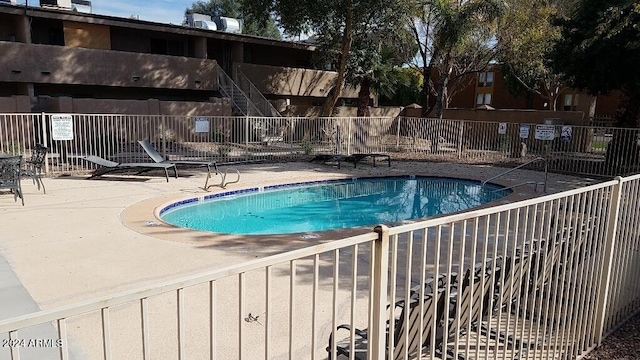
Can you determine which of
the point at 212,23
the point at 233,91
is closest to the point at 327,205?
the point at 233,91

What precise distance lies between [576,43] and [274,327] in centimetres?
1624

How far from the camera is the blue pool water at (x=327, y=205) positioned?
34.0ft

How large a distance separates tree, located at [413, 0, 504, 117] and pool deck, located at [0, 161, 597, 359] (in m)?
11.5

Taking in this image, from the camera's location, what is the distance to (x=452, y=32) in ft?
69.5

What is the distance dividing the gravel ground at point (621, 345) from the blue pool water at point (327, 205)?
620cm

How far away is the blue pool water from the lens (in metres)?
10.4

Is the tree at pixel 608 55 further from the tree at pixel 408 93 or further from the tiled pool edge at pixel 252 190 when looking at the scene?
the tree at pixel 408 93

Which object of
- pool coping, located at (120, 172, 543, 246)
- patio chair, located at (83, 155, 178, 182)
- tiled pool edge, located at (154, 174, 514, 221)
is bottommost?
tiled pool edge, located at (154, 174, 514, 221)

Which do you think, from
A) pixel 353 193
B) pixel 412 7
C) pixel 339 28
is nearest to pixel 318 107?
pixel 339 28

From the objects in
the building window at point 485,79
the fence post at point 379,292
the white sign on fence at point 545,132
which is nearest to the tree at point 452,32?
the white sign on fence at point 545,132

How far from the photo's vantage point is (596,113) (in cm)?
3553

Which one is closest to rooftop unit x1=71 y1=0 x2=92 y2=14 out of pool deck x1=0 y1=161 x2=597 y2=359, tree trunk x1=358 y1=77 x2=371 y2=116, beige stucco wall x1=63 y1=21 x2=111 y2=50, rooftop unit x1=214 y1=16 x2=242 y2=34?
beige stucco wall x1=63 y1=21 x2=111 y2=50

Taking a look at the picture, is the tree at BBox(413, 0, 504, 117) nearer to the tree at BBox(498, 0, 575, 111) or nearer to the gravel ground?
the tree at BBox(498, 0, 575, 111)

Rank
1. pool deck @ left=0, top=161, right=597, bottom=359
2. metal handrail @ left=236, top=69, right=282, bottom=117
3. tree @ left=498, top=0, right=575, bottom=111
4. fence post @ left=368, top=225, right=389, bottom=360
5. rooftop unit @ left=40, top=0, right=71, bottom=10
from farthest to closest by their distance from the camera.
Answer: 1. metal handrail @ left=236, top=69, right=282, bottom=117
2. tree @ left=498, top=0, right=575, bottom=111
3. rooftop unit @ left=40, top=0, right=71, bottom=10
4. pool deck @ left=0, top=161, right=597, bottom=359
5. fence post @ left=368, top=225, right=389, bottom=360
